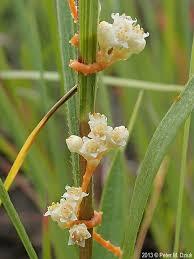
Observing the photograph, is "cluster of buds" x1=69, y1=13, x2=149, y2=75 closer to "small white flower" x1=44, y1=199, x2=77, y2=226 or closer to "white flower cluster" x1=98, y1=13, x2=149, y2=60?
"white flower cluster" x1=98, y1=13, x2=149, y2=60

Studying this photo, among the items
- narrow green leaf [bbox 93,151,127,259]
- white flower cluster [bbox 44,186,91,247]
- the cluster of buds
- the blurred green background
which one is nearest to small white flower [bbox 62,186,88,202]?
white flower cluster [bbox 44,186,91,247]

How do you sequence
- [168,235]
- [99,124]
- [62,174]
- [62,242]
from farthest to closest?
1. [168,235]
2. [62,174]
3. [62,242]
4. [99,124]

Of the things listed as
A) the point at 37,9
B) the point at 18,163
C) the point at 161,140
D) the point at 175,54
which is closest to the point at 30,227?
the point at 175,54

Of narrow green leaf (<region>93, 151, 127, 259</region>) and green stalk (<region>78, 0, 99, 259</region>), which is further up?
green stalk (<region>78, 0, 99, 259</region>)

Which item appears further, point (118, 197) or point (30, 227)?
point (30, 227)

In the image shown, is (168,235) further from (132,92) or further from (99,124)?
(99,124)

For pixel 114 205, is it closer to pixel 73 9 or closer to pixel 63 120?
pixel 73 9

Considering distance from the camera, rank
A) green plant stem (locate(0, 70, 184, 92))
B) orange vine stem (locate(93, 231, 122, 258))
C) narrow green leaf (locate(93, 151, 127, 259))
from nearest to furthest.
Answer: orange vine stem (locate(93, 231, 122, 258)), narrow green leaf (locate(93, 151, 127, 259)), green plant stem (locate(0, 70, 184, 92))
